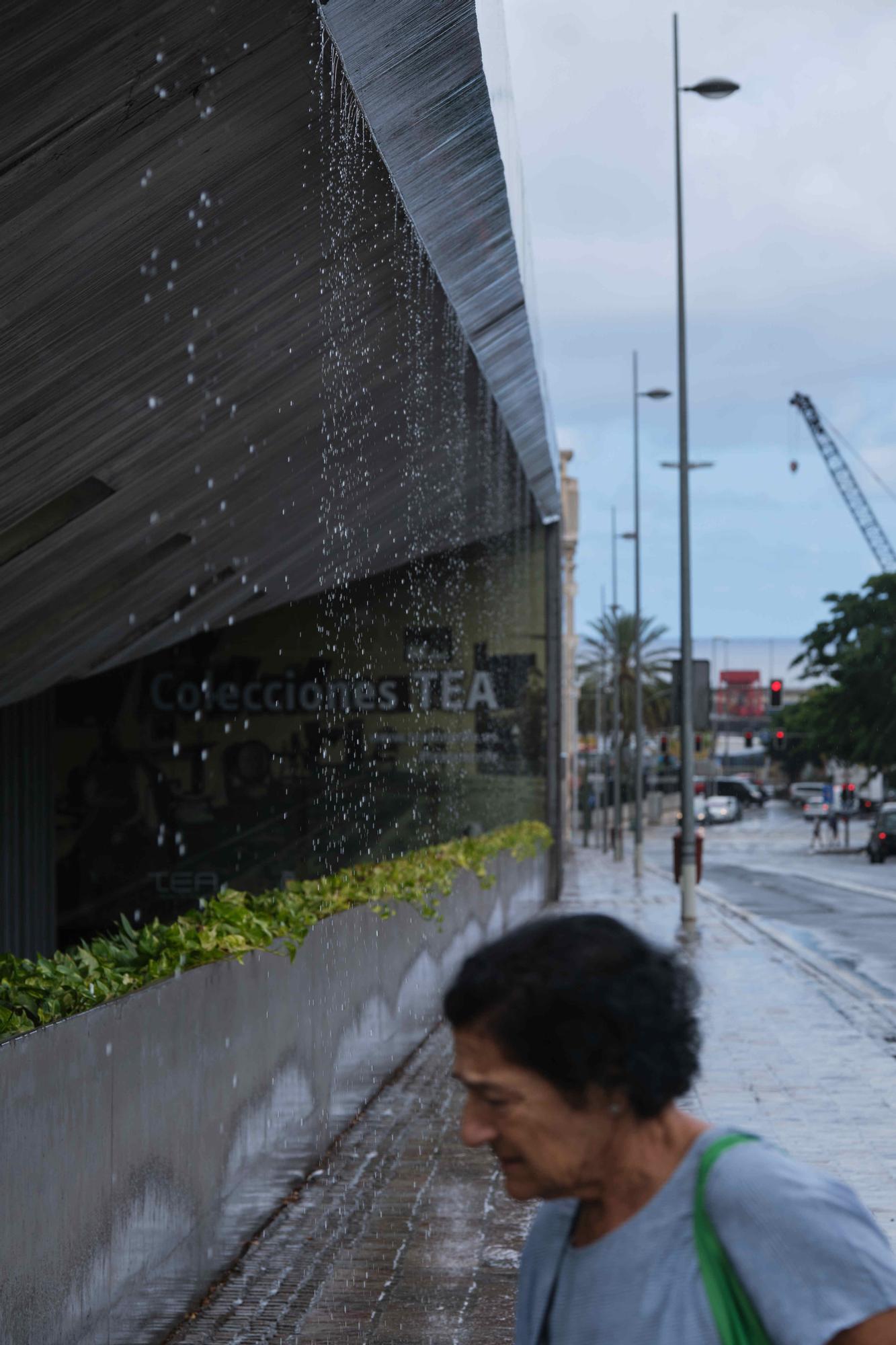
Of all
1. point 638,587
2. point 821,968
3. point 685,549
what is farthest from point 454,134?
point 638,587

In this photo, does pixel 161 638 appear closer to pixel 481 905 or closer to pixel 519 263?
pixel 481 905

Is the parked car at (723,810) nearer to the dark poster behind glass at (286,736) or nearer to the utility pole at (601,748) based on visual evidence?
the utility pole at (601,748)

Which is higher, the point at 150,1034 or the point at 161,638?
the point at 161,638

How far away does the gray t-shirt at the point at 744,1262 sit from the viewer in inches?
67.4

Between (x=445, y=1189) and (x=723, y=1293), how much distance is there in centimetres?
614

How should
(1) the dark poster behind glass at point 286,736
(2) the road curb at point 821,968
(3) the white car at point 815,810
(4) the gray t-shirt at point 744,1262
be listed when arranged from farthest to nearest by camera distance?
1. (3) the white car at point 815,810
2. (1) the dark poster behind glass at point 286,736
3. (2) the road curb at point 821,968
4. (4) the gray t-shirt at point 744,1262

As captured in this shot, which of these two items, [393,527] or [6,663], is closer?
[6,663]

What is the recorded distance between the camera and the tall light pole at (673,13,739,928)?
2391 centimetres

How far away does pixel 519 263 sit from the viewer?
1223 cm

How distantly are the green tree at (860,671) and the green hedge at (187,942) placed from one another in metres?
51.7

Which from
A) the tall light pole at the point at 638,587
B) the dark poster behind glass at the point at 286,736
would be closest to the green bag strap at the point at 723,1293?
the dark poster behind glass at the point at 286,736

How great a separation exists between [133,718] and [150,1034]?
62.8ft

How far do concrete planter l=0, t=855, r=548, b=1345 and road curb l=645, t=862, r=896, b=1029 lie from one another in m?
6.60

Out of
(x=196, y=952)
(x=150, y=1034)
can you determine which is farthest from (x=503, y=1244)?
(x=150, y=1034)
